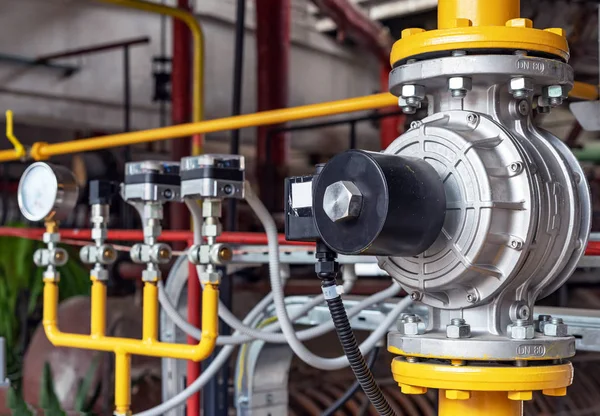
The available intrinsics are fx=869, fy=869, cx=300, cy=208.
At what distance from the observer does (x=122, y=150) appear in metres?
4.66

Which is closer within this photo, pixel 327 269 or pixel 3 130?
pixel 327 269

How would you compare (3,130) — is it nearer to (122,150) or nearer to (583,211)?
(122,150)

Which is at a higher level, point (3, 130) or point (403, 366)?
point (3, 130)

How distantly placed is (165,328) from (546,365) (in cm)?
109

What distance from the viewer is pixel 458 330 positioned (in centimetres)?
82

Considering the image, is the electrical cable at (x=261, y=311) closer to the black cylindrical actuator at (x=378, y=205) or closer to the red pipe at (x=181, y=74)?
the black cylindrical actuator at (x=378, y=205)

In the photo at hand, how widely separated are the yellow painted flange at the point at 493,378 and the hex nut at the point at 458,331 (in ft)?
0.10

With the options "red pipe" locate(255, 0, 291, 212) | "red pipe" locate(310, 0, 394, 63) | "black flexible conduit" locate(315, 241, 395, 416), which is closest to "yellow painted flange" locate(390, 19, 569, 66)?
"black flexible conduit" locate(315, 241, 395, 416)

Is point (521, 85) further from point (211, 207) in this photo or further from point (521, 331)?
point (211, 207)

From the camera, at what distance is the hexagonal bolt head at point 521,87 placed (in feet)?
2.74

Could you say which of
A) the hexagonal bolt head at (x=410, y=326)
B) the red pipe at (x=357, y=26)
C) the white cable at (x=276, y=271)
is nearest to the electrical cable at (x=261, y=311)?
the white cable at (x=276, y=271)

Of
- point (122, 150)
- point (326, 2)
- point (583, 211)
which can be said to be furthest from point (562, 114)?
point (583, 211)

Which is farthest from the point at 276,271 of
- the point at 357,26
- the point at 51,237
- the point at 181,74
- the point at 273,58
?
the point at 357,26

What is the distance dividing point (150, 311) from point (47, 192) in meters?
0.33
